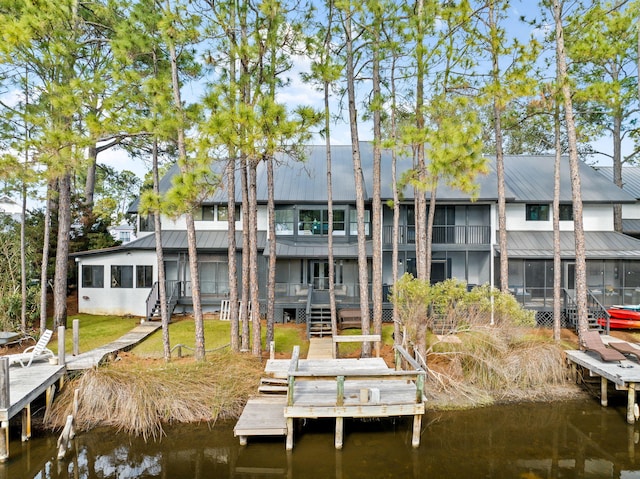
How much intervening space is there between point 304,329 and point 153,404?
767 cm

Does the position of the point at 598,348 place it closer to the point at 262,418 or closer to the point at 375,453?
the point at 375,453

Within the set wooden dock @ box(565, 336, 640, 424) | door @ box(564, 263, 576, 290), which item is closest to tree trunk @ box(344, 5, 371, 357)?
wooden dock @ box(565, 336, 640, 424)

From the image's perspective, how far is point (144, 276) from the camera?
59.7ft

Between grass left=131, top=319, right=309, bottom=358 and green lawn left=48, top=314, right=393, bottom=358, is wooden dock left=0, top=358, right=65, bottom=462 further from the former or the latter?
grass left=131, top=319, right=309, bottom=358

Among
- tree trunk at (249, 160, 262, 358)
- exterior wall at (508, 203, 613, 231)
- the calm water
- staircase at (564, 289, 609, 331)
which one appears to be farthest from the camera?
exterior wall at (508, 203, 613, 231)

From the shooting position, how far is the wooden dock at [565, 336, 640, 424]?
8.85 metres

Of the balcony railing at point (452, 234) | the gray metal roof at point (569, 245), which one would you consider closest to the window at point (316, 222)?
the balcony railing at point (452, 234)

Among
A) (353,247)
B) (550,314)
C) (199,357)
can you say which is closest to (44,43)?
(199,357)

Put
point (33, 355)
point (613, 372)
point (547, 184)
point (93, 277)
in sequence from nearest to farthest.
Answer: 1. point (613, 372)
2. point (33, 355)
3. point (93, 277)
4. point (547, 184)

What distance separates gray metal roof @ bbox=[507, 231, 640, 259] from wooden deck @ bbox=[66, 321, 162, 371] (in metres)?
15.4

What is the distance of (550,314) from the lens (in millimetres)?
16141

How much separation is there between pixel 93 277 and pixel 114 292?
131cm

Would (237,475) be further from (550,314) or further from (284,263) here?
(550,314)

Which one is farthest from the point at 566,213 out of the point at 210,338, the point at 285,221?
the point at 210,338
